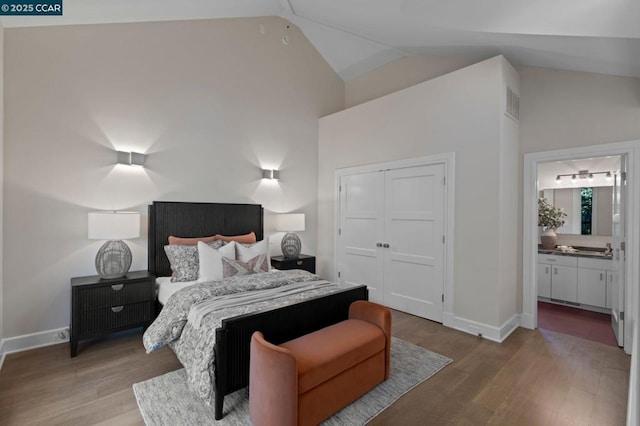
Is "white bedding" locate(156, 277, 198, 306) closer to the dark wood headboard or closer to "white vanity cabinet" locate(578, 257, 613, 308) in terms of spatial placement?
the dark wood headboard

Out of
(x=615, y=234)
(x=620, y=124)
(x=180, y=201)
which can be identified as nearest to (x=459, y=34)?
(x=620, y=124)

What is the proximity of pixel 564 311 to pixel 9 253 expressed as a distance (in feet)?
21.5

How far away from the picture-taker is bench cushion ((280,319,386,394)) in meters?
1.88

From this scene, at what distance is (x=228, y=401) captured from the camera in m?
2.20

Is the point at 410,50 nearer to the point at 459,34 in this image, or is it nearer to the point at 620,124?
the point at 459,34

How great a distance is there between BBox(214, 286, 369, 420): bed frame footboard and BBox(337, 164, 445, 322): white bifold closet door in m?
1.72

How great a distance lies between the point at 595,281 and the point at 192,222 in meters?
5.48

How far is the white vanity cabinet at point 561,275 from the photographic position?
4410 mm

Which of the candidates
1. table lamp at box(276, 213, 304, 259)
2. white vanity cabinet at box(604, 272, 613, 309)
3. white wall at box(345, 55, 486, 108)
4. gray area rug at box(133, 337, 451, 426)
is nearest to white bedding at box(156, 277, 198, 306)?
gray area rug at box(133, 337, 451, 426)

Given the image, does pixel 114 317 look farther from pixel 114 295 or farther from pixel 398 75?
pixel 398 75

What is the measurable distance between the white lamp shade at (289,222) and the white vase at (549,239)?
13.1 ft

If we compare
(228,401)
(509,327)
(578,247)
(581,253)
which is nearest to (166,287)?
(228,401)

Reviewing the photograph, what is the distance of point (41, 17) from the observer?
2838 millimetres

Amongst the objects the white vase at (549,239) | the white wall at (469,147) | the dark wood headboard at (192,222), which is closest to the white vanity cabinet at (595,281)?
the white vase at (549,239)
